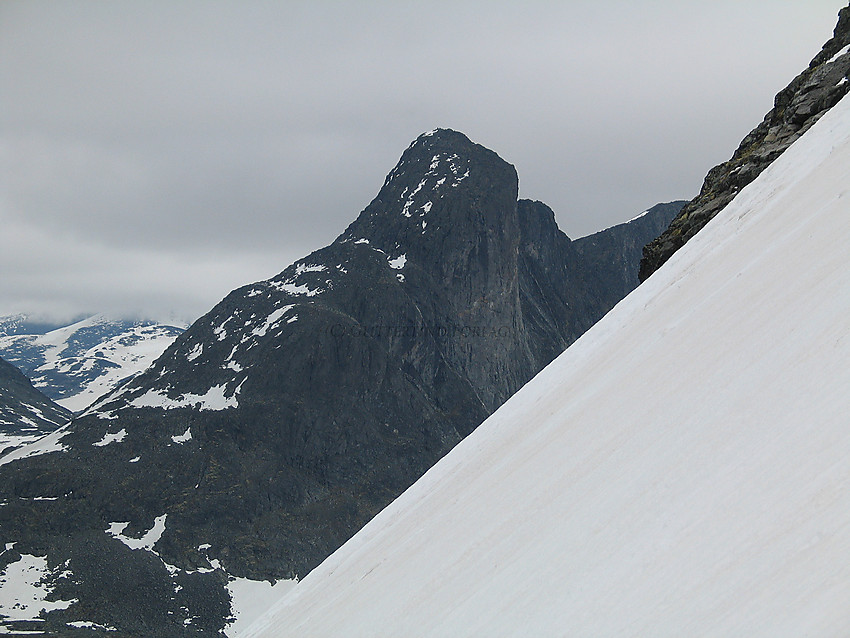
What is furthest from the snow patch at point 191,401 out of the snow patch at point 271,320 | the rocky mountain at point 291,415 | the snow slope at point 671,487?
the snow slope at point 671,487

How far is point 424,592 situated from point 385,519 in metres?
5.40

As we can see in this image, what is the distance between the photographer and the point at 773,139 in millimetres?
24062

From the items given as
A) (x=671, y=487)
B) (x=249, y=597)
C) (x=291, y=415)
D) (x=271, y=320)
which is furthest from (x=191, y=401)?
(x=671, y=487)

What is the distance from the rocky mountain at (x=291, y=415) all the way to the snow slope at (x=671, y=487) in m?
82.9

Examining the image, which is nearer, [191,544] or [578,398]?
[578,398]

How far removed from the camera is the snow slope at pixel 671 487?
4.68 metres

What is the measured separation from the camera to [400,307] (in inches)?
6107

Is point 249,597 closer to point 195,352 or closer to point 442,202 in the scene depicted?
point 195,352

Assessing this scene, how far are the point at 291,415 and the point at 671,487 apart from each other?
12790cm

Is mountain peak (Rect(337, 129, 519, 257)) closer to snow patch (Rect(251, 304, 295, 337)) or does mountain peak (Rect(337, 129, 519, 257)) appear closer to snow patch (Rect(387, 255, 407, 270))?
snow patch (Rect(387, 255, 407, 270))

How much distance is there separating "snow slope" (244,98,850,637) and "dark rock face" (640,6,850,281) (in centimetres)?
858

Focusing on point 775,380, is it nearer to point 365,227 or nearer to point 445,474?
point 445,474

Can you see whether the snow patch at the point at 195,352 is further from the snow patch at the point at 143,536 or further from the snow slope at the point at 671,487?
the snow slope at the point at 671,487

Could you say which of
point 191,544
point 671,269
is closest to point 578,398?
point 671,269
